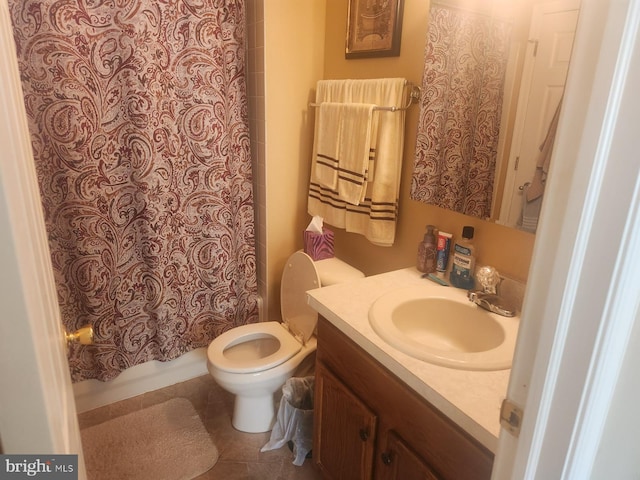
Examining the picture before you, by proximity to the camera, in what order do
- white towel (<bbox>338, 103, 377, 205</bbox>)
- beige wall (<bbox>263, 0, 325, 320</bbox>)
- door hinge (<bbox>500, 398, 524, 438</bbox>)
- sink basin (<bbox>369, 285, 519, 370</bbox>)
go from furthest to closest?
beige wall (<bbox>263, 0, 325, 320</bbox>)
white towel (<bbox>338, 103, 377, 205</bbox>)
sink basin (<bbox>369, 285, 519, 370</bbox>)
door hinge (<bbox>500, 398, 524, 438</bbox>)

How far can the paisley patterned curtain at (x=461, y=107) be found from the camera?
51.6 inches

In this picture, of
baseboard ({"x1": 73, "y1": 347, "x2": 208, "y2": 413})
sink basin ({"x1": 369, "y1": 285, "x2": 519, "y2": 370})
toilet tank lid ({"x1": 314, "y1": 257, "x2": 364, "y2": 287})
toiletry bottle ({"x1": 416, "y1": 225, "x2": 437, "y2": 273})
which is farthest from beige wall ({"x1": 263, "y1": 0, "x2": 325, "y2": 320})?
sink basin ({"x1": 369, "y1": 285, "x2": 519, "y2": 370})

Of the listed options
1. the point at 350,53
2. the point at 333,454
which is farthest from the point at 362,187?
the point at 333,454

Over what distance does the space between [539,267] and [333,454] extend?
1.17 meters

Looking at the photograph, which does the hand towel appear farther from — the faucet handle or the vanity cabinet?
the vanity cabinet

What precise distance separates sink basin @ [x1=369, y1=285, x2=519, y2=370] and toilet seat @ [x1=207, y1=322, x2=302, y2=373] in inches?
25.6

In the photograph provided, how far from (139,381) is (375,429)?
143 centimetres

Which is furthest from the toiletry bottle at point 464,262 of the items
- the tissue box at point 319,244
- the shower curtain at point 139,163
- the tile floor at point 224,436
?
the shower curtain at point 139,163

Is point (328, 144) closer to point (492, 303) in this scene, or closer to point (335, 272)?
point (335, 272)

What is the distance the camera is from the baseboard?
6.54ft

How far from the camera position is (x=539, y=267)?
541 millimetres

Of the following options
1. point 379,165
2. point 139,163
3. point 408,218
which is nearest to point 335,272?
point 408,218

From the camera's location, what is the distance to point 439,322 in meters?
1.38

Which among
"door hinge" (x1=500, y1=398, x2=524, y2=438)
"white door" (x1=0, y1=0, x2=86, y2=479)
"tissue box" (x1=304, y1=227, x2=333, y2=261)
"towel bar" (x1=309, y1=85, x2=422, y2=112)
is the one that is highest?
"towel bar" (x1=309, y1=85, x2=422, y2=112)
